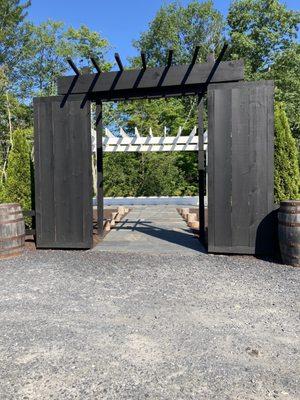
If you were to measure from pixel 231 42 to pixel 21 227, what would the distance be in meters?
21.5

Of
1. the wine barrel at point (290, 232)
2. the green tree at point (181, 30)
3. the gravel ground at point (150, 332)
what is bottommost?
the gravel ground at point (150, 332)

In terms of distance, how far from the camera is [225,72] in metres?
5.66

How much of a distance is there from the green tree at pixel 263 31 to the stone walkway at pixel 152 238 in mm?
16759

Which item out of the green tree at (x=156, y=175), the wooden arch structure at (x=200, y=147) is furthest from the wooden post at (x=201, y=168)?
the green tree at (x=156, y=175)

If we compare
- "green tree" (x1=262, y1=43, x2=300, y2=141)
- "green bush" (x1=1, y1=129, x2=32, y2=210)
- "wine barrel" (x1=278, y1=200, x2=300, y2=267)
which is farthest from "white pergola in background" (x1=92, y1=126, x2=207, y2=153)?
"green tree" (x1=262, y1=43, x2=300, y2=141)

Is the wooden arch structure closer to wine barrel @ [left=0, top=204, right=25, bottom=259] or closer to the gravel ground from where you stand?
wine barrel @ [left=0, top=204, right=25, bottom=259]

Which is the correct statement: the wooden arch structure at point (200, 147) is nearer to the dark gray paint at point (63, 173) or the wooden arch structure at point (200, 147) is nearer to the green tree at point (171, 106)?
the dark gray paint at point (63, 173)

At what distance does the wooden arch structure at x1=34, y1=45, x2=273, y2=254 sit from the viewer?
5.55 meters

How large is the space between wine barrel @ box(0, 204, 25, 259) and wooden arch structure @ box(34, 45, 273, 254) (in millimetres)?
531

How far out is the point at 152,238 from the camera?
23.3 feet

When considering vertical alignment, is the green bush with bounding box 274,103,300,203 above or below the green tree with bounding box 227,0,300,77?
below

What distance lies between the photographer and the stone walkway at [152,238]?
6105mm

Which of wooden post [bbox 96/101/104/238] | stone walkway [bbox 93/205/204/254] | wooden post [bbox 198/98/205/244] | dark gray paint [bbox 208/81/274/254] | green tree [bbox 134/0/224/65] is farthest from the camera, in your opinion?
green tree [bbox 134/0/224/65]

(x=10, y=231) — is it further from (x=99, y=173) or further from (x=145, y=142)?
(x=145, y=142)
